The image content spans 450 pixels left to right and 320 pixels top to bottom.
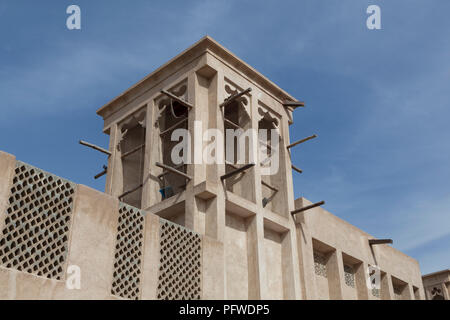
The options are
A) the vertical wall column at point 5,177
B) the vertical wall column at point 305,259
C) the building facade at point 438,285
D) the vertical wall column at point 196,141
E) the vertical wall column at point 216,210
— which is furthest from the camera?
the building facade at point 438,285

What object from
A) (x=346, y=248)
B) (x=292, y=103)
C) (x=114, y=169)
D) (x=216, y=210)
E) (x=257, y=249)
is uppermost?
(x=292, y=103)

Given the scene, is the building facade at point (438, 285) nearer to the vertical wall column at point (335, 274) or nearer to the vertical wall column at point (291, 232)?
the vertical wall column at point (335, 274)

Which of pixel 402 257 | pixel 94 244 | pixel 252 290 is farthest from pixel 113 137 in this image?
pixel 402 257

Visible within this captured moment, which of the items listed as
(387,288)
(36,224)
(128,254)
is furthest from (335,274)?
(36,224)

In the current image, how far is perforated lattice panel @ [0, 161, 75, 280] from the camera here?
6961 mm

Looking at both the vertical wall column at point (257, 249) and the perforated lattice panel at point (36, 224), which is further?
the vertical wall column at point (257, 249)

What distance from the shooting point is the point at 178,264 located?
9.03m

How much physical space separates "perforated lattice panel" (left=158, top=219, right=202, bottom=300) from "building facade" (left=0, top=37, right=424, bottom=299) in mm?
21

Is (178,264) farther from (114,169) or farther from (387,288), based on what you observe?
(387,288)

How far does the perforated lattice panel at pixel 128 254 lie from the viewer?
26.7ft

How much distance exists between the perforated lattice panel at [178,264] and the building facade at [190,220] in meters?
0.02

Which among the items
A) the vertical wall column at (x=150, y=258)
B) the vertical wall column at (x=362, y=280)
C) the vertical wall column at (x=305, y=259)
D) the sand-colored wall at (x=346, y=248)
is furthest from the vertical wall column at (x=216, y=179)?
the vertical wall column at (x=362, y=280)

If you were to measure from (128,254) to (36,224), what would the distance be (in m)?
1.57

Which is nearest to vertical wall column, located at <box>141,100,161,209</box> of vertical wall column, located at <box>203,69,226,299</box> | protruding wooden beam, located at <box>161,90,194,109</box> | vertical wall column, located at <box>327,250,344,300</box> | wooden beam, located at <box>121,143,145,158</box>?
wooden beam, located at <box>121,143,145,158</box>
